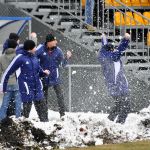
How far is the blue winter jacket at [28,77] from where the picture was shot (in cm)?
1484

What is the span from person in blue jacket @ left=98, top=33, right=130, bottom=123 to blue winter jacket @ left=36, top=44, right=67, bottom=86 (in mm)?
1186

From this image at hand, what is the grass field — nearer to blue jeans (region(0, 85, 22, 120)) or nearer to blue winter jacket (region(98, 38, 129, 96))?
blue winter jacket (region(98, 38, 129, 96))

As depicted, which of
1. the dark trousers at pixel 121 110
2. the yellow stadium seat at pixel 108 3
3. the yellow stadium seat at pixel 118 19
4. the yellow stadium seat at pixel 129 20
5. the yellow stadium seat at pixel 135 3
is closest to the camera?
the dark trousers at pixel 121 110

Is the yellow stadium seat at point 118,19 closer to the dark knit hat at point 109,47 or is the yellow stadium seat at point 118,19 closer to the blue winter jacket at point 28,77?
the dark knit hat at point 109,47

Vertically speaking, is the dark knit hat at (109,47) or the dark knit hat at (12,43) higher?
the dark knit hat at (12,43)

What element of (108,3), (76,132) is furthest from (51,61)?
(108,3)

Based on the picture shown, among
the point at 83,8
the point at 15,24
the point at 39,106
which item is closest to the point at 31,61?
the point at 39,106

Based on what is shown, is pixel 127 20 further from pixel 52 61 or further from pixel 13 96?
pixel 13 96

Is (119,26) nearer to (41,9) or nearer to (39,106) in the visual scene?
(41,9)

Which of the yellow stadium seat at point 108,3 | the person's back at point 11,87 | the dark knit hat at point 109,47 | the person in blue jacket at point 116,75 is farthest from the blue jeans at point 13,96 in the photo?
the yellow stadium seat at point 108,3

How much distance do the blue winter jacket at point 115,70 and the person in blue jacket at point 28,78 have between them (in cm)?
154

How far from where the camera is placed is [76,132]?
13445mm

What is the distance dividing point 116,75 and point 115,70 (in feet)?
0.34

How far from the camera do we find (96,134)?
13695 millimetres
